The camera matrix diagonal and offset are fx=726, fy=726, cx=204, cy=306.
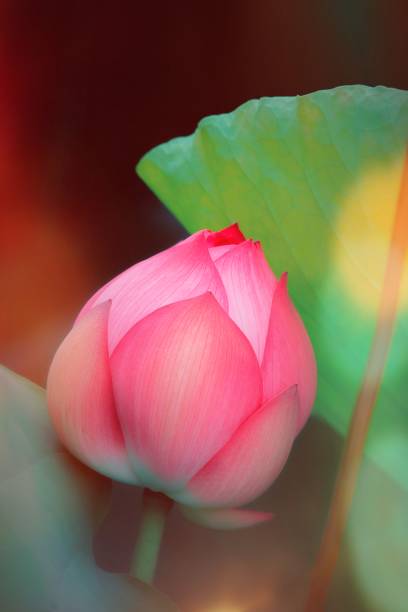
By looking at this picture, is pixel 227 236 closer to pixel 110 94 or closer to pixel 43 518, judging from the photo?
pixel 43 518

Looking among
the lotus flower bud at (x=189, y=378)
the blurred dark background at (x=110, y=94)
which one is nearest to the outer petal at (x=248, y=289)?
the lotus flower bud at (x=189, y=378)

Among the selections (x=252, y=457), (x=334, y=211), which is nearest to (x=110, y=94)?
(x=334, y=211)

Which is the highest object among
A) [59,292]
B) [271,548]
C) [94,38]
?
[94,38]

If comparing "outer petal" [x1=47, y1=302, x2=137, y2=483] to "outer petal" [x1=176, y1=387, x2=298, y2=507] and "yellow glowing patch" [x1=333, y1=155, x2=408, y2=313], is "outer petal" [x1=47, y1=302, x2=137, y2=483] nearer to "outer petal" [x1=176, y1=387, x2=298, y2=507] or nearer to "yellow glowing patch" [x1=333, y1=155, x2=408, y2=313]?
"outer petal" [x1=176, y1=387, x2=298, y2=507]

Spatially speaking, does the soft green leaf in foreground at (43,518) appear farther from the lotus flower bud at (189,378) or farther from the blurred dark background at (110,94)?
the blurred dark background at (110,94)

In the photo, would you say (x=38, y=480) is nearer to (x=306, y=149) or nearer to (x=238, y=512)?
(x=238, y=512)

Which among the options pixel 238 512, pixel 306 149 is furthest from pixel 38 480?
pixel 306 149
